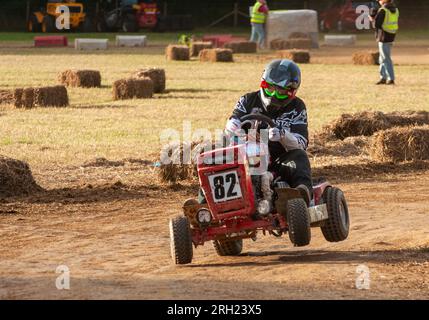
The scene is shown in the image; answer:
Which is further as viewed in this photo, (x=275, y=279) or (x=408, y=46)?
(x=408, y=46)

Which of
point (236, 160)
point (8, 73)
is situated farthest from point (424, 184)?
point (8, 73)

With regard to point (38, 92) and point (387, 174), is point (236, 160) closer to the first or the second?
point (387, 174)

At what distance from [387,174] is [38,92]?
33.4 feet

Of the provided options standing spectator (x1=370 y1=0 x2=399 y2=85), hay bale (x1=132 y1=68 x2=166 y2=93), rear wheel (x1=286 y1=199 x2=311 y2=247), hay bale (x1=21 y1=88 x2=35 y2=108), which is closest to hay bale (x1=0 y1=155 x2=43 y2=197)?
rear wheel (x1=286 y1=199 x2=311 y2=247)

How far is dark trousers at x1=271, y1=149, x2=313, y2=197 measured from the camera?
949cm

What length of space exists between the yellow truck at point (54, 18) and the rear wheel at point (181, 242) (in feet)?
146

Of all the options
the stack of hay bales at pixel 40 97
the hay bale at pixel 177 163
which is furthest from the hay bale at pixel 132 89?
the hay bale at pixel 177 163

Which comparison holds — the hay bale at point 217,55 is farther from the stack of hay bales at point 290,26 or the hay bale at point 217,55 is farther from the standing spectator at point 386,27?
the standing spectator at point 386,27

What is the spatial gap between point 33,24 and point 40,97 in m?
32.3

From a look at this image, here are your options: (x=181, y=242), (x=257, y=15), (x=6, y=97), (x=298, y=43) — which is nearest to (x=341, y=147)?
(x=181, y=242)

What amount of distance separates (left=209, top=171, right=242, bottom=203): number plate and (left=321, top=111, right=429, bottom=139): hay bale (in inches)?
324

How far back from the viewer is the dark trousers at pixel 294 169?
949 centimetres

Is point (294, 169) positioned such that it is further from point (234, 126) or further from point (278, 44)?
point (278, 44)

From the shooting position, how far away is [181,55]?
3775 centimetres
